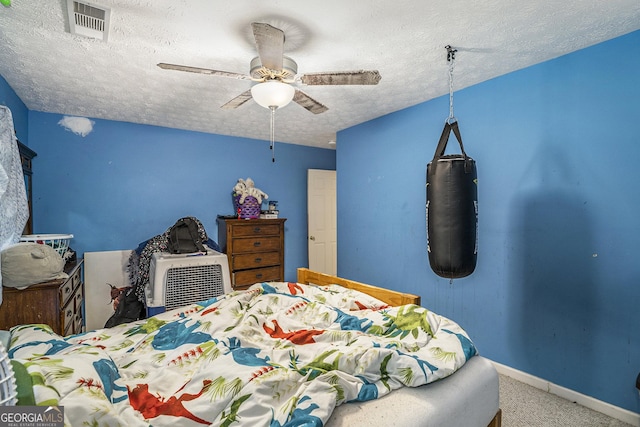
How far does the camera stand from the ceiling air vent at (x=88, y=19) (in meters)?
1.47

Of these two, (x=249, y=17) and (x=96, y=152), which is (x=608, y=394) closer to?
(x=249, y=17)

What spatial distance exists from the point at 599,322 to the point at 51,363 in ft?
9.01

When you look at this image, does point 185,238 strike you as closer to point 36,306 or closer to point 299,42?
point 36,306

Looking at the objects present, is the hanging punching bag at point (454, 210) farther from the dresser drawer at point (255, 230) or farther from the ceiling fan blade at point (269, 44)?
the dresser drawer at point (255, 230)

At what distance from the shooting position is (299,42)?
5.93 feet

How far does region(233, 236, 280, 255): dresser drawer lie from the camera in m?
3.61

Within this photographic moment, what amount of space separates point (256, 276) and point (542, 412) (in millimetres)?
2888

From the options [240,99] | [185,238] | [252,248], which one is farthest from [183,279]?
[240,99]

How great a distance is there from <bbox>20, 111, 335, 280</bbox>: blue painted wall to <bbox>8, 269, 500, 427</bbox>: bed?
7.02ft

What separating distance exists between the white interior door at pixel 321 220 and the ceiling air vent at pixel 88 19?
320cm

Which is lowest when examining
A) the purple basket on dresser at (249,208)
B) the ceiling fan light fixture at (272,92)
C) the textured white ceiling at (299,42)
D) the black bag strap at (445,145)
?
the purple basket on dresser at (249,208)

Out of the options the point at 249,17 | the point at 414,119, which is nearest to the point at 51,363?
the point at 249,17

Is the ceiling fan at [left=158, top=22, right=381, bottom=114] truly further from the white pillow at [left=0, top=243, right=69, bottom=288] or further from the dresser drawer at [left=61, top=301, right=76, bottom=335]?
the dresser drawer at [left=61, top=301, right=76, bottom=335]

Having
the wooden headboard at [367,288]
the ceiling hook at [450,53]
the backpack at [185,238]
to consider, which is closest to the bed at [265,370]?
the wooden headboard at [367,288]
